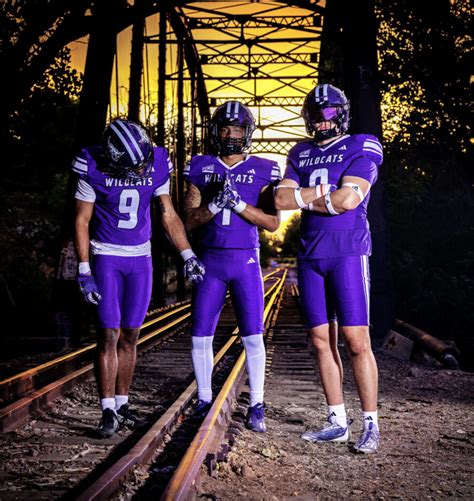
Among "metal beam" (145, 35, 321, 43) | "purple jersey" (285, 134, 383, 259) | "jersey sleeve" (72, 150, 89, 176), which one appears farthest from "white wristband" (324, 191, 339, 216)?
"metal beam" (145, 35, 321, 43)

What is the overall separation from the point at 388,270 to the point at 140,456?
9454mm

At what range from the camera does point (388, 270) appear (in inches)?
507

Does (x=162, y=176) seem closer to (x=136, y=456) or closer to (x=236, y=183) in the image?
(x=236, y=183)

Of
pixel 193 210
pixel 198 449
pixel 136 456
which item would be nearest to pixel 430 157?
pixel 193 210

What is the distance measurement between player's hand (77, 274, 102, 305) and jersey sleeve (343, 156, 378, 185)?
1.94 meters

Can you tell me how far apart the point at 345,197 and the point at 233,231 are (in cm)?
98

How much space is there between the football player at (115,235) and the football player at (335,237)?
881 mm

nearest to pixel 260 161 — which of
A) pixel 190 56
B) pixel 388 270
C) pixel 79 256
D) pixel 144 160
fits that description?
pixel 144 160

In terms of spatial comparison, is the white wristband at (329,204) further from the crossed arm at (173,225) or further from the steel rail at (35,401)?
the steel rail at (35,401)

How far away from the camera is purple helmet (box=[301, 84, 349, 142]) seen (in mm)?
4836

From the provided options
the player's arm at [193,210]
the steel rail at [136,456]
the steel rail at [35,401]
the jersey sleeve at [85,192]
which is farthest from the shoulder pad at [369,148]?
the steel rail at [35,401]

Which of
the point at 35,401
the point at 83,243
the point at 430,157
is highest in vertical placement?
the point at 430,157

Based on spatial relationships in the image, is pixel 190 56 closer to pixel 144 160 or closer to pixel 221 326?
pixel 221 326

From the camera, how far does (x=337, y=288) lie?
474 centimetres
